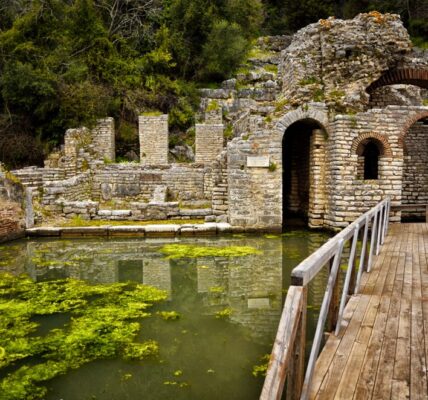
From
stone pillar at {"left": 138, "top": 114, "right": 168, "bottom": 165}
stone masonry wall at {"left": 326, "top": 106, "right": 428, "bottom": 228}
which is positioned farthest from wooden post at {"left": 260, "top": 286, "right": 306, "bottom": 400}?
stone pillar at {"left": 138, "top": 114, "right": 168, "bottom": 165}

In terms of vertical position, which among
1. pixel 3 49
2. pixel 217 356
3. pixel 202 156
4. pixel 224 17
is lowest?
pixel 217 356

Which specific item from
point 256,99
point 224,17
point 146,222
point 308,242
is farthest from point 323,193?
point 224,17

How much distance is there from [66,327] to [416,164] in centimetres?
1427

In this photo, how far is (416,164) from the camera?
15.2 meters

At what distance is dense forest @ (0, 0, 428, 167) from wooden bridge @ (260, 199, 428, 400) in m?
18.9

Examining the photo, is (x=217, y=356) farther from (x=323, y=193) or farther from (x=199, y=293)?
(x=323, y=193)

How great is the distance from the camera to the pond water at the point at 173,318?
12.6ft

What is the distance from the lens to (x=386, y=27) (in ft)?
42.0

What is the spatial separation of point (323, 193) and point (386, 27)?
5.79 m

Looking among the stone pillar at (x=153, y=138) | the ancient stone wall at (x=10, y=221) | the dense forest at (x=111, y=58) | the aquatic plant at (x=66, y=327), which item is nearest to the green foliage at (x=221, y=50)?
the dense forest at (x=111, y=58)

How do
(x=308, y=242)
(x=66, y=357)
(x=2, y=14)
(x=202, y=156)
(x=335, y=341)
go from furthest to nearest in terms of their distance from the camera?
1. (x=2, y=14)
2. (x=202, y=156)
3. (x=308, y=242)
4. (x=66, y=357)
5. (x=335, y=341)

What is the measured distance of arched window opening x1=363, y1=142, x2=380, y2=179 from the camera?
591 inches

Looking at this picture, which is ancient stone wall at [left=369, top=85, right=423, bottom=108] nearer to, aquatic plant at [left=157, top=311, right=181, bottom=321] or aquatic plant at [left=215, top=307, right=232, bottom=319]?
aquatic plant at [left=215, top=307, right=232, bottom=319]

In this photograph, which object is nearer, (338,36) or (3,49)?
(338,36)
